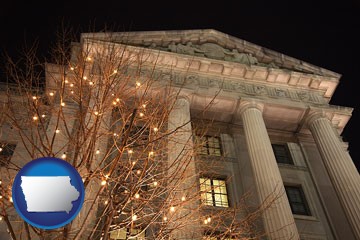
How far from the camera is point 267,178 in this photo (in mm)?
17156

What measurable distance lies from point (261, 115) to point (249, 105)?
0.99m

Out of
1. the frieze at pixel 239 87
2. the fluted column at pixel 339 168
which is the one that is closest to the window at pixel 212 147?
the frieze at pixel 239 87

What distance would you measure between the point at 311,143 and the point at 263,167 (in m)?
8.48

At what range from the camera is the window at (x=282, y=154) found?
930 inches

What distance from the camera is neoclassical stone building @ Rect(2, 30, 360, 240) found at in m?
19.5

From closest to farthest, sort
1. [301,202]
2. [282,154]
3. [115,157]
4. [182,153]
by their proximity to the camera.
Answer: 1. [115,157]
2. [182,153]
3. [301,202]
4. [282,154]

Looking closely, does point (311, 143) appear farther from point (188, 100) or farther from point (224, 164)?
point (188, 100)

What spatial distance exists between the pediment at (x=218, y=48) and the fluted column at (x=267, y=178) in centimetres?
473

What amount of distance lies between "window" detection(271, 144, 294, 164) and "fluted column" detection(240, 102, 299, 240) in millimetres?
3937

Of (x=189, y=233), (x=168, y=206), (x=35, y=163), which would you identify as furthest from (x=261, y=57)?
(x=35, y=163)

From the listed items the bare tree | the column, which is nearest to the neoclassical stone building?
the column

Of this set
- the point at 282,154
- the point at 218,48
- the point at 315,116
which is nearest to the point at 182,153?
the point at 282,154

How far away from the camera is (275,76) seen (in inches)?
944

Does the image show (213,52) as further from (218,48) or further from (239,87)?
(239,87)
